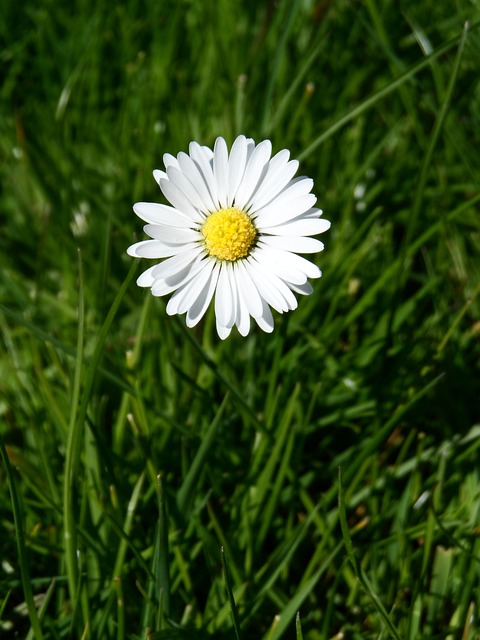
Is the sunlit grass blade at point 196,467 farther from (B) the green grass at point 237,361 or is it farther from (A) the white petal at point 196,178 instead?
(A) the white petal at point 196,178

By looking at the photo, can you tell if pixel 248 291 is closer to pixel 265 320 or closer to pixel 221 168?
pixel 265 320

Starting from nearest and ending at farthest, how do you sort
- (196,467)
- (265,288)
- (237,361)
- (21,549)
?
(21,549)
(265,288)
(196,467)
(237,361)

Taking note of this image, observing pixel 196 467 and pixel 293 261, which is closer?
pixel 293 261

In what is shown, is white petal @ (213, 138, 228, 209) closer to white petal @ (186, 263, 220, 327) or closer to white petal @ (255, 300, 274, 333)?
white petal @ (186, 263, 220, 327)

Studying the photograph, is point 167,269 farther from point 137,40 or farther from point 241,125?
point 137,40

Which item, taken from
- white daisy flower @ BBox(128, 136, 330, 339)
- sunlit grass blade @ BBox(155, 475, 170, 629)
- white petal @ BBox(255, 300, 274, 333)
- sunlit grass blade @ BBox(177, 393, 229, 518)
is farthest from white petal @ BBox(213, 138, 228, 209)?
sunlit grass blade @ BBox(155, 475, 170, 629)

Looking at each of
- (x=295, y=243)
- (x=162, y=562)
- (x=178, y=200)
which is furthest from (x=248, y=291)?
(x=162, y=562)

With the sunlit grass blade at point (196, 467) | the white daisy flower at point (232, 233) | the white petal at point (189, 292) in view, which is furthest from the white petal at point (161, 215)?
the sunlit grass blade at point (196, 467)
